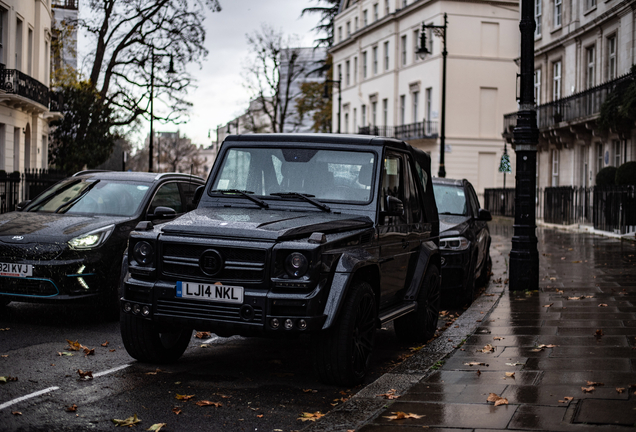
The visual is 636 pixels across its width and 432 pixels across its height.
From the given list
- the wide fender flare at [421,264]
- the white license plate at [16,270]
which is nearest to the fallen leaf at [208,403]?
the wide fender flare at [421,264]

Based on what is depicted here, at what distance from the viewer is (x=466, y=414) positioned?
17.1ft

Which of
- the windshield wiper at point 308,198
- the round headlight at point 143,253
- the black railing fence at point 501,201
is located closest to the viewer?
the round headlight at point 143,253

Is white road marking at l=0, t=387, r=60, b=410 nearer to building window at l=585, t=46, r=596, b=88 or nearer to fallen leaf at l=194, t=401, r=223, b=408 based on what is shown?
fallen leaf at l=194, t=401, r=223, b=408

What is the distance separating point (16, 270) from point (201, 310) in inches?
140

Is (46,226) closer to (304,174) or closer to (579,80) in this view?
(304,174)

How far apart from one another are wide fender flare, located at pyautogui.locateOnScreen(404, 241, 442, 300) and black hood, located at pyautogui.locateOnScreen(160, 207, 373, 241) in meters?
1.35

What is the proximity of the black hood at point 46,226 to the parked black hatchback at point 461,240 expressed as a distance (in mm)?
4436

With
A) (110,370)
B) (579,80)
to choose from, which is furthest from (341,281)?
(579,80)

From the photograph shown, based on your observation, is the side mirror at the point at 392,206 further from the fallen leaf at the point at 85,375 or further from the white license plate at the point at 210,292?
the fallen leaf at the point at 85,375

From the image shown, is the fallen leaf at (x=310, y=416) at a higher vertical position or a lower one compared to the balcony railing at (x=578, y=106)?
lower

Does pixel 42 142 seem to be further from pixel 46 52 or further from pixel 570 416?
pixel 570 416

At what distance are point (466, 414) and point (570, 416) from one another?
64 cm

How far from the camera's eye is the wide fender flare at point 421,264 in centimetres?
783

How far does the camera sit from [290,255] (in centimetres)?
580
